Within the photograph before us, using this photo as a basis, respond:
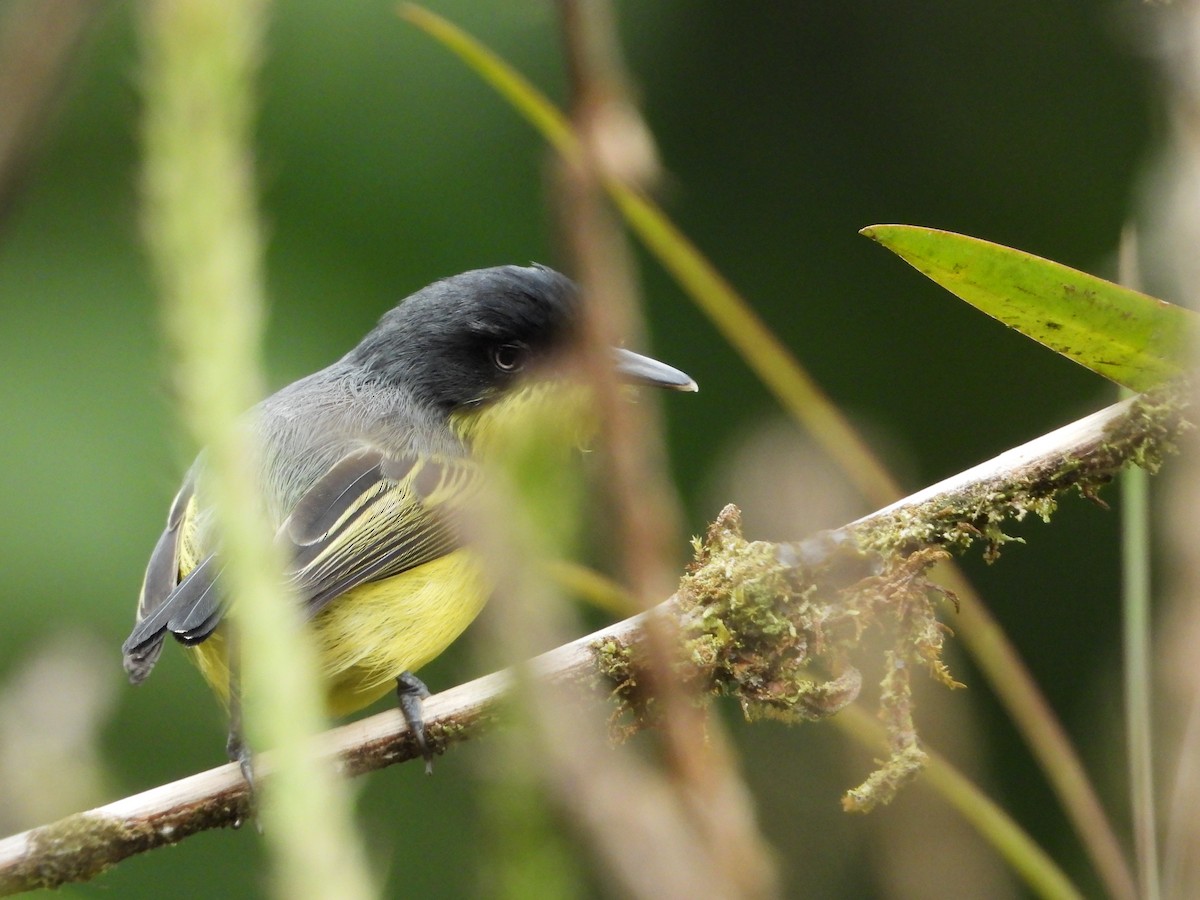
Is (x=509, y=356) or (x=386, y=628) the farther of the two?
(x=509, y=356)

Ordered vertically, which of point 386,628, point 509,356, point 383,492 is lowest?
point 386,628

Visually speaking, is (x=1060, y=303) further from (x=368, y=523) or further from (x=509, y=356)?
(x=509, y=356)

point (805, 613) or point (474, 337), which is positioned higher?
point (474, 337)

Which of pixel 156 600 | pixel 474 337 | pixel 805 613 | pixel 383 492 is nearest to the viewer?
pixel 805 613

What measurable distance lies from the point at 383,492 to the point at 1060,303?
1.74 metres

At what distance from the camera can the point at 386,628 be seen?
297 centimetres

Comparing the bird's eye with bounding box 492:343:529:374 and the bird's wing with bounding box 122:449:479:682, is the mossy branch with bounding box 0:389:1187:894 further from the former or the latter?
the bird's eye with bounding box 492:343:529:374

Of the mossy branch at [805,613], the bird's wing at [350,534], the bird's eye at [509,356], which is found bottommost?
the mossy branch at [805,613]

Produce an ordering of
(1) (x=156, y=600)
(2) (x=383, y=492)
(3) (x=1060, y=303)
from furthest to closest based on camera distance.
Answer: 1. (2) (x=383, y=492)
2. (1) (x=156, y=600)
3. (3) (x=1060, y=303)

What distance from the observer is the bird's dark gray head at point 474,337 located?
3490mm

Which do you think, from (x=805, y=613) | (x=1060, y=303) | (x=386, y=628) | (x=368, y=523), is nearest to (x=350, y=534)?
(x=368, y=523)

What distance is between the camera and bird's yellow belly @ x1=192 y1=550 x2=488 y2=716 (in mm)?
2930

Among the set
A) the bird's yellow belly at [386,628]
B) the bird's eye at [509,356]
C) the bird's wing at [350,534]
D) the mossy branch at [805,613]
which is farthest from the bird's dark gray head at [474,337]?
the mossy branch at [805,613]

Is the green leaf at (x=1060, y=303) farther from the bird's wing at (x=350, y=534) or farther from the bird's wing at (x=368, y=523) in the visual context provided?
the bird's wing at (x=368, y=523)
